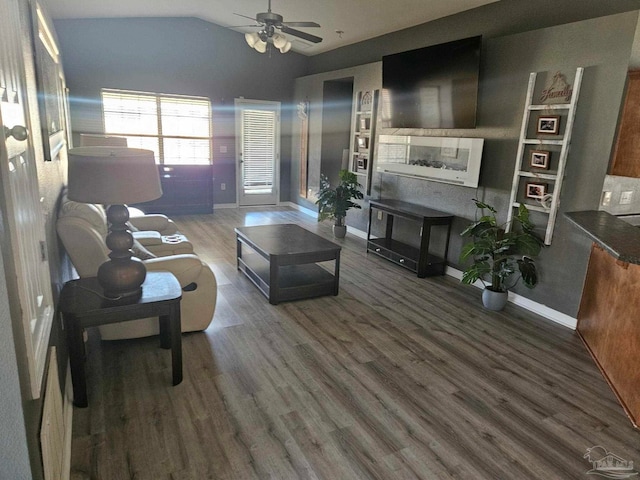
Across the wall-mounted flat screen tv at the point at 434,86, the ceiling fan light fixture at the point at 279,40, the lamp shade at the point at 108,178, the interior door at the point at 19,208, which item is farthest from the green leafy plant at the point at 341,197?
the interior door at the point at 19,208

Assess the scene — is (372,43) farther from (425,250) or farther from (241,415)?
(241,415)

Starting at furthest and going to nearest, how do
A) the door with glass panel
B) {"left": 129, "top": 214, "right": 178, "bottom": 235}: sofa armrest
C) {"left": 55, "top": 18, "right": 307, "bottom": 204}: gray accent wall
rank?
the door with glass panel, {"left": 55, "top": 18, "right": 307, "bottom": 204}: gray accent wall, {"left": 129, "top": 214, "right": 178, "bottom": 235}: sofa armrest

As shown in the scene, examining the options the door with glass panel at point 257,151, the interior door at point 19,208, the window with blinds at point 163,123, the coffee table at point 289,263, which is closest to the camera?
the interior door at point 19,208

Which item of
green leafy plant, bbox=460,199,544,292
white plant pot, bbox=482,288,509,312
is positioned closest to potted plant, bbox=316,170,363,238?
green leafy plant, bbox=460,199,544,292

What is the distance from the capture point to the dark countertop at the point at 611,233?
216cm

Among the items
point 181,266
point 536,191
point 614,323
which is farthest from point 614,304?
point 181,266

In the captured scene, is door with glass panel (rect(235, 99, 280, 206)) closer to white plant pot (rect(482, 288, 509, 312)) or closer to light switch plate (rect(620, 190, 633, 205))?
white plant pot (rect(482, 288, 509, 312))

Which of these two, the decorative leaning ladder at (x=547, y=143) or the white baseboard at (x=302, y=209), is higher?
the decorative leaning ladder at (x=547, y=143)

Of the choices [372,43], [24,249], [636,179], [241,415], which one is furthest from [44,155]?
[372,43]

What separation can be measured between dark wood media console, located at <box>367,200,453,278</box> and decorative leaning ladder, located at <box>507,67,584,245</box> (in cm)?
81

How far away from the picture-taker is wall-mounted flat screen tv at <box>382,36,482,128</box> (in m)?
4.07

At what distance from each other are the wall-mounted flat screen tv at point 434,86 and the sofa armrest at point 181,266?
2995mm

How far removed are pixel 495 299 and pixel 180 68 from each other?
6.25 m

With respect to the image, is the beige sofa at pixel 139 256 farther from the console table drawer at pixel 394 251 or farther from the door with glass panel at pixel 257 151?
the door with glass panel at pixel 257 151
